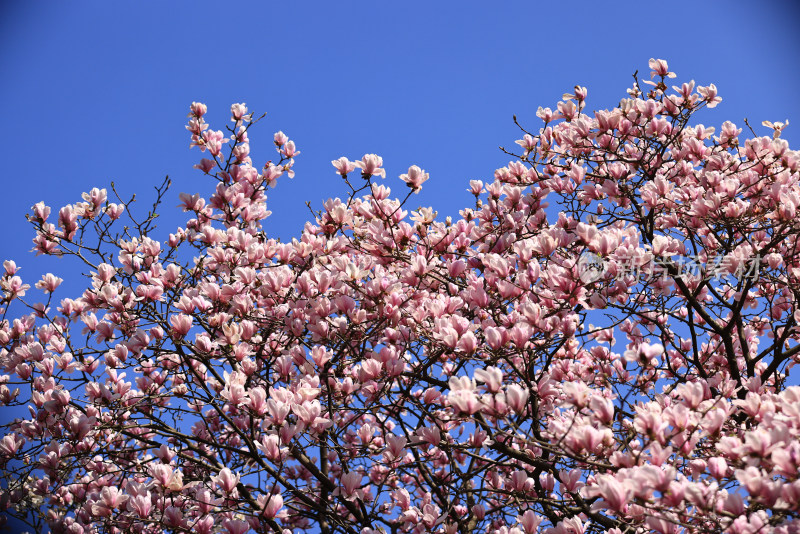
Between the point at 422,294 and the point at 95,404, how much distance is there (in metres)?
2.37

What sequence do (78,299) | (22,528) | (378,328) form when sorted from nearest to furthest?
(378,328), (78,299), (22,528)

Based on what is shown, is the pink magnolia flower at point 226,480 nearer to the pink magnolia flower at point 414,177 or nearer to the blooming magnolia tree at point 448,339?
the blooming magnolia tree at point 448,339

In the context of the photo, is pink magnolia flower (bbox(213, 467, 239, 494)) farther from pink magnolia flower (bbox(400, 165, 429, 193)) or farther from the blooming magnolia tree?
pink magnolia flower (bbox(400, 165, 429, 193))

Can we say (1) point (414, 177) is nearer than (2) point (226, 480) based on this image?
No

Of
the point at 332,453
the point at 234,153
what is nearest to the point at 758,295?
the point at 332,453

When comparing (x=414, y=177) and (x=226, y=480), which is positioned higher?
(x=414, y=177)

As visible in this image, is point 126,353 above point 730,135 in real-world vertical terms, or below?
below

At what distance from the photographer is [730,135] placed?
509cm

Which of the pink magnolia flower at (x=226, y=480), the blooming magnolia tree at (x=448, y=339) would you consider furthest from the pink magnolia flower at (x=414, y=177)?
the pink magnolia flower at (x=226, y=480)

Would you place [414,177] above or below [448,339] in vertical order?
above

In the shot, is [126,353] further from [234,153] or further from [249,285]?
[234,153]

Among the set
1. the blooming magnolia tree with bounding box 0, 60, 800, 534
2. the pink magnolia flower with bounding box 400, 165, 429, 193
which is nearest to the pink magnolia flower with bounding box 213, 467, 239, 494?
the blooming magnolia tree with bounding box 0, 60, 800, 534

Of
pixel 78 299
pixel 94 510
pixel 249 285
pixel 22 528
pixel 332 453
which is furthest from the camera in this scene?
pixel 22 528

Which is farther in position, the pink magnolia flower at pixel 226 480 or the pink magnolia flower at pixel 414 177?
the pink magnolia flower at pixel 414 177
